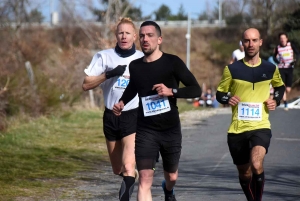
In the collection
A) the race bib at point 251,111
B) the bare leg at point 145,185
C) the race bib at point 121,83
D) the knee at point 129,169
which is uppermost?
the race bib at point 121,83

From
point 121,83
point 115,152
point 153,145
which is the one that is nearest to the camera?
point 153,145

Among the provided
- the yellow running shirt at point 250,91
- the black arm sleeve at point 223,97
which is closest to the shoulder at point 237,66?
the yellow running shirt at point 250,91

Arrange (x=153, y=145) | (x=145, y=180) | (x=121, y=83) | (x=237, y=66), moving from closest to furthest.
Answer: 1. (x=145, y=180)
2. (x=153, y=145)
3. (x=237, y=66)
4. (x=121, y=83)

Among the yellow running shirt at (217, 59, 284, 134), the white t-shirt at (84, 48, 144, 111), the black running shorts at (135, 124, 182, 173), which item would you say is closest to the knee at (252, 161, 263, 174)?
the yellow running shirt at (217, 59, 284, 134)

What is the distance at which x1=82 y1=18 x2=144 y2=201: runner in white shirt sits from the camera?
318 inches

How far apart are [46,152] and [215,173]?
3.89 m

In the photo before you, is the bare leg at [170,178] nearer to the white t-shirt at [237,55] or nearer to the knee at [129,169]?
the knee at [129,169]

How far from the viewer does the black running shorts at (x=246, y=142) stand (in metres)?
7.56

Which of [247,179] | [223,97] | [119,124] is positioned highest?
[223,97]

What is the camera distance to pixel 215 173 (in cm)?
1080


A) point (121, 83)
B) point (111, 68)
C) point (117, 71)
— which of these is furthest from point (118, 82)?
point (117, 71)

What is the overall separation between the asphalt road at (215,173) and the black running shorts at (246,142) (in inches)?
37.6

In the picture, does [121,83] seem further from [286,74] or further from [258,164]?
[286,74]

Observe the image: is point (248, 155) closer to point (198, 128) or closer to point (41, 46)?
point (198, 128)
